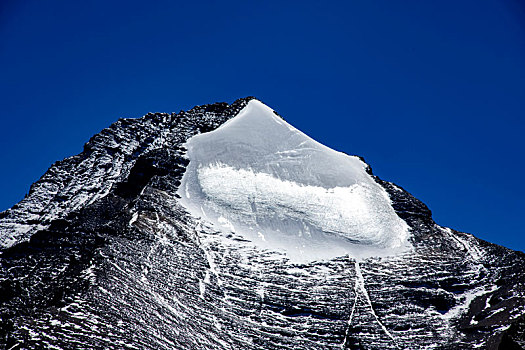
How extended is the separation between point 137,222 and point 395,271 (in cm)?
3089

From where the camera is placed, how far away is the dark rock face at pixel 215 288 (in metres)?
49.8

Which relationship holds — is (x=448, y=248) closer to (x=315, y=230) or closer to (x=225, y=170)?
(x=315, y=230)

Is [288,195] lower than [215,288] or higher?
higher

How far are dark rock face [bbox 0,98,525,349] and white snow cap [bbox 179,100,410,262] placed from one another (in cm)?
284

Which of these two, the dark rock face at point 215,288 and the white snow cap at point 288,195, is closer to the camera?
the dark rock face at point 215,288

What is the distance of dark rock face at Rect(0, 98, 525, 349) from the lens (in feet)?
164

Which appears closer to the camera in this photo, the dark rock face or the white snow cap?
the dark rock face

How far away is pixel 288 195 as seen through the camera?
279 feet

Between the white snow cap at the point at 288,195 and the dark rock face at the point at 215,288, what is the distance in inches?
112

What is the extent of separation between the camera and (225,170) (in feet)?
291

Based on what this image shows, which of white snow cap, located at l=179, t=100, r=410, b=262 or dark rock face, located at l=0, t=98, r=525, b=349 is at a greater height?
white snow cap, located at l=179, t=100, r=410, b=262

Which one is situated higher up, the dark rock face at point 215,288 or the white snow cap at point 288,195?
the white snow cap at point 288,195

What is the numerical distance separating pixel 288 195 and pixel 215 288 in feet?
84.8

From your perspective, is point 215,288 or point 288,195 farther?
point 288,195
